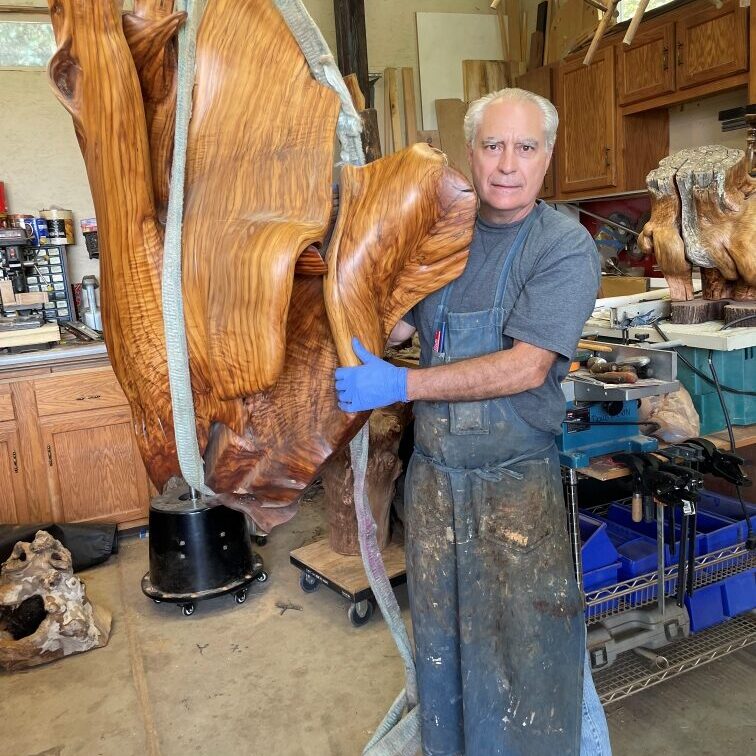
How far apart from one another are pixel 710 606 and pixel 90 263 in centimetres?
387

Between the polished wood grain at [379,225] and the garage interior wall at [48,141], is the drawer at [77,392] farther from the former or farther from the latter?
the polished wood grain at [379,225]

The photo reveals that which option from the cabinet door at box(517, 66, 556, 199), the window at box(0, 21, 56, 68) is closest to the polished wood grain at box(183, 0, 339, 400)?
the window at box(0, 21, 56, 68)

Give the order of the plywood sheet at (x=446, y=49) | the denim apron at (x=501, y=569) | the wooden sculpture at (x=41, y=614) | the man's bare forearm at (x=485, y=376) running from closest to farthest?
1. the man's bare forearm at (x=485, y=376)
2. the denim apron at (x=501, y=569)
3. the wooden sculpture at (x=41, y=614)
4. the plywood sheet at (x=446, y=49)

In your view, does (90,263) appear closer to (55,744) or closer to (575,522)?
(55,744)

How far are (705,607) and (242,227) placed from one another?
2.13 m

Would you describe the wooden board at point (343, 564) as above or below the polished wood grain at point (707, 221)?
below

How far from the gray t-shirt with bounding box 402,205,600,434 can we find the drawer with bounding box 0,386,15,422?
246 cm

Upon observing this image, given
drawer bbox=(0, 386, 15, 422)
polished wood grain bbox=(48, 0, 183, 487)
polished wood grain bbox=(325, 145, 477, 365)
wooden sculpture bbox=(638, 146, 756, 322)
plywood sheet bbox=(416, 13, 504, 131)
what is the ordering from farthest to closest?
plywood sheet bbox=(416, 13, 504, 131) < drawer bbox=(0, 386, 15, 422) < wooden sculpture bbox=(638, 146, 756, 322) < polished wood grain bbox=(325, 145, 477, 365) < polished wood grain bbox=(48, 0, 183, 487)

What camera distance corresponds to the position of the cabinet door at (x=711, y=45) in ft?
11.9

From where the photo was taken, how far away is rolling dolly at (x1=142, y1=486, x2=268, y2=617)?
283 cm

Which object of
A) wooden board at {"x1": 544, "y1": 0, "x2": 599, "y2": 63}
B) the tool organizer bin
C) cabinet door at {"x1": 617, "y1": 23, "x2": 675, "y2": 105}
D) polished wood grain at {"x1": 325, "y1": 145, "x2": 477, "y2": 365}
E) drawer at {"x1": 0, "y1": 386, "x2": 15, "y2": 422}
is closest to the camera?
polished wood grain at {"x1": 325, "y1": 145, "x2": 477, "y2": 365}

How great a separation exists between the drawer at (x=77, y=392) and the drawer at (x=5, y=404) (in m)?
0.12

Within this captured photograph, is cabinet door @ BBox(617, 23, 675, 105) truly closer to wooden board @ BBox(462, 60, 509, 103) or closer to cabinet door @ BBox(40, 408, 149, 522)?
wooden board @ BBox(462, 60, 509, 103)

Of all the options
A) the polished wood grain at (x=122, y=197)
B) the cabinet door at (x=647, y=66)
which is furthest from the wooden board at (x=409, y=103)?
the polished wood grain at (x=122, y=197)
